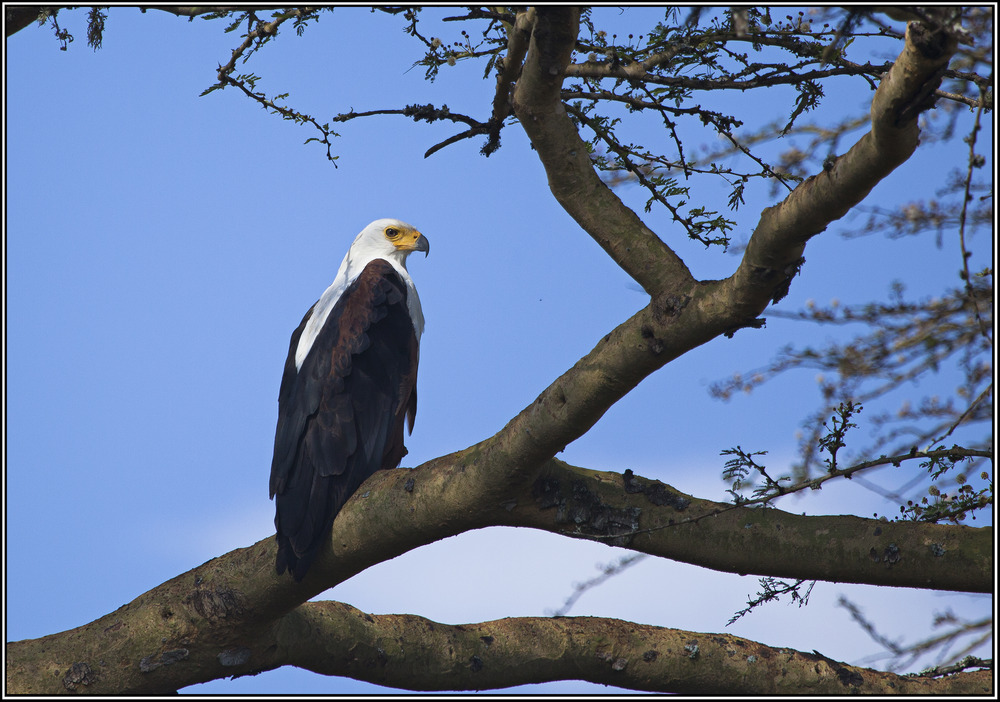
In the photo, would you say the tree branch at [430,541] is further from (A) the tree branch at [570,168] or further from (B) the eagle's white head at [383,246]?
(B) the eagle's white head at [383,246]

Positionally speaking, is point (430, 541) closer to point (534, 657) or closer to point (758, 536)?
point (534, 657)

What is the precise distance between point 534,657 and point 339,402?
55.4 inches

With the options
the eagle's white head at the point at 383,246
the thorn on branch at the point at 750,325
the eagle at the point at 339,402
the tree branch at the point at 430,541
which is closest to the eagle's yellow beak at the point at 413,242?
the eagle's white head at the point at 383,246

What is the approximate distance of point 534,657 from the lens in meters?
3.35

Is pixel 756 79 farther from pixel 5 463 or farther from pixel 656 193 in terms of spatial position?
pixel 5 463

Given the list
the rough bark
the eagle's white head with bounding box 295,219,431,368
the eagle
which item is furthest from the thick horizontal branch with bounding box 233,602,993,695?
the eagle's white head with bounding box 295,219,431,368

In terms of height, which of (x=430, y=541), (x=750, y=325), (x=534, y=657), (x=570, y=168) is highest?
(x=570, y=168)

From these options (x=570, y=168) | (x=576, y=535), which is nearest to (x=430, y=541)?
(x=576, y=535)

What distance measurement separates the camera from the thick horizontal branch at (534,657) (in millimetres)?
3312

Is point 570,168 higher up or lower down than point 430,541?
higher up

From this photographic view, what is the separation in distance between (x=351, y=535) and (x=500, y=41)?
213 cm

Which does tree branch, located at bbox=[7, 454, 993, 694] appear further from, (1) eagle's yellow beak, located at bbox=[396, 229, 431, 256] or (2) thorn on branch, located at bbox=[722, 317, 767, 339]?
(1) eagle's yellow beak, located at bbox=[396, 229, 431, 256]

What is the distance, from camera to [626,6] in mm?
3508

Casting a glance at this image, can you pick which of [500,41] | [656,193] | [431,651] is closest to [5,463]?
[431,651]
